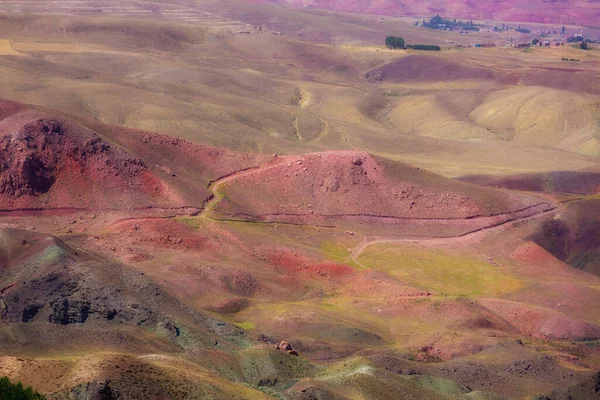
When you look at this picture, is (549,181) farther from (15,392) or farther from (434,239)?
(15,392)

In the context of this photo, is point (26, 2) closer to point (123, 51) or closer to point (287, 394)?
point (123, 51)

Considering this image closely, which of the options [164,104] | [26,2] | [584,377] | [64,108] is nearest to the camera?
[584,377]

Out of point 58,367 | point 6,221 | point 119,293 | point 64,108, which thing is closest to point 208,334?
point 119,293

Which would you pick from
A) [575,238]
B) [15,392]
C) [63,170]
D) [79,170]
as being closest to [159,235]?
[79,170]

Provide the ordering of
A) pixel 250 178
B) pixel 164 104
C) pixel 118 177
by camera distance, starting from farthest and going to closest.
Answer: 1. pixel 164 104
2. pixel 250 178
3. pixel 118 177

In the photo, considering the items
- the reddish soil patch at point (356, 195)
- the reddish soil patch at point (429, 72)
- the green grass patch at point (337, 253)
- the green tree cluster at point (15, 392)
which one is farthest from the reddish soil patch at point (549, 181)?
the green tree cluster at point (15, 392)
